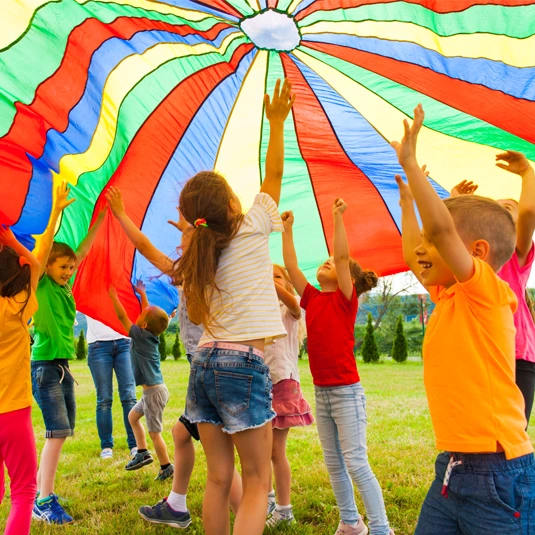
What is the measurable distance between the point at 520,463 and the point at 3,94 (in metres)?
2.51

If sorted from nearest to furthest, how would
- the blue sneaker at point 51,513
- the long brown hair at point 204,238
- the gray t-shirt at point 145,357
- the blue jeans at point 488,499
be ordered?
the blue jeans at point 488,499, the long brown hair at point 204,238, the blue sneaker at point 51,513, the gray t-shirt at point 145,357

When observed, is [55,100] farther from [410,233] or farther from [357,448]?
[357,448]

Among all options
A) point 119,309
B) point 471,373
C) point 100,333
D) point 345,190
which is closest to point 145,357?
point 119,309

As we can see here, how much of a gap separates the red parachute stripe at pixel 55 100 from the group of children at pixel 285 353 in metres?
0.24

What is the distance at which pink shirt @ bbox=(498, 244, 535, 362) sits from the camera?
2381 millimetres

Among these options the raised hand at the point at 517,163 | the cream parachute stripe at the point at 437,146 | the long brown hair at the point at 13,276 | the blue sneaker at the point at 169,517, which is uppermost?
the cream parachute stripe at the point at 437,146

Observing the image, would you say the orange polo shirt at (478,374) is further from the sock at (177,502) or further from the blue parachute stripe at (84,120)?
the blue parachute stripe at (84,120)

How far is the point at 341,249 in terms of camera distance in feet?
8.93

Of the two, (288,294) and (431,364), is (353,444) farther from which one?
(431,364)

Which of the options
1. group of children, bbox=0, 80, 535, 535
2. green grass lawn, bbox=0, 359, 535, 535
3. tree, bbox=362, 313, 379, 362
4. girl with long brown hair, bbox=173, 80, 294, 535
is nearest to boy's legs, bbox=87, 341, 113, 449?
green grass lawn, bbox=0, 359, 535, 535

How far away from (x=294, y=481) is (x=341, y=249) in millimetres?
1783

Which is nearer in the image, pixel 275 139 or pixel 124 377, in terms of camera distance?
pixel 275 139

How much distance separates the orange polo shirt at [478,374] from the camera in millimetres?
1499

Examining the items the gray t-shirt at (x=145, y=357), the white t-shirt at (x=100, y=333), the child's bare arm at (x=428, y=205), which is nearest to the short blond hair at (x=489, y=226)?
the child's bare arm at (x=428, y=205)
